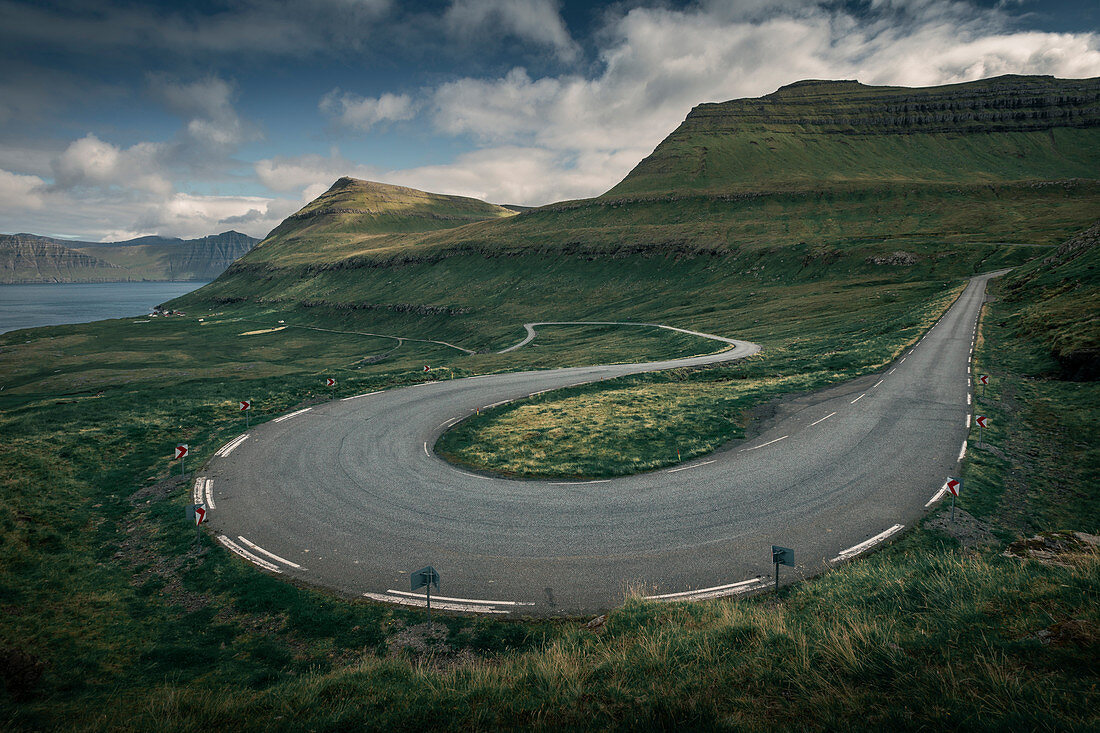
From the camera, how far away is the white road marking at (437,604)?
10500mm

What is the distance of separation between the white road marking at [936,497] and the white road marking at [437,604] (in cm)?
1321

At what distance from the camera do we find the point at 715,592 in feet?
35.0

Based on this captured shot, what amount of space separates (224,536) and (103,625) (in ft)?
12.7

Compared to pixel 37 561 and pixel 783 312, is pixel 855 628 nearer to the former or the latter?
pixel 37 561

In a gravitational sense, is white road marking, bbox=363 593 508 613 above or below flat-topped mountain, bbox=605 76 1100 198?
below

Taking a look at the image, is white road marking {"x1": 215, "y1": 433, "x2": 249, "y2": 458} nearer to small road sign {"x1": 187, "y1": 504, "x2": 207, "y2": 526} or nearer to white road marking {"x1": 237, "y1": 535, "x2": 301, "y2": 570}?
small road sign {"x1": 187, "y1": 504, "x2": 207, "y2": 526}

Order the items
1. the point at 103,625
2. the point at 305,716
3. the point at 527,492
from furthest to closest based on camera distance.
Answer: the point at 527,492 → the point at 103,625 → the point at 305,716

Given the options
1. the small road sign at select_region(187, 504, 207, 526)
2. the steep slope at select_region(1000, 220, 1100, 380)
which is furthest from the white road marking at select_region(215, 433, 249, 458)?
the steep slope at select_region(1000, 220, 1100, 380)

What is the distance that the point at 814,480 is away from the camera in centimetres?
1598

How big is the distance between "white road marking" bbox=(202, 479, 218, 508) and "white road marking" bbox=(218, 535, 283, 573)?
8.73 feet

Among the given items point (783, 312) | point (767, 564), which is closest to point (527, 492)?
point (767, 564)

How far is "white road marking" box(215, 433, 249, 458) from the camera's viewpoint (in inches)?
795

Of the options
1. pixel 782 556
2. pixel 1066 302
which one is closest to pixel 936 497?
pixel 782 556

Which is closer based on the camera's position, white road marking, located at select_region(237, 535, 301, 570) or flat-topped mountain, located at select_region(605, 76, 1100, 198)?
white road marking, located at select_region(237, 535, 301, 570)
